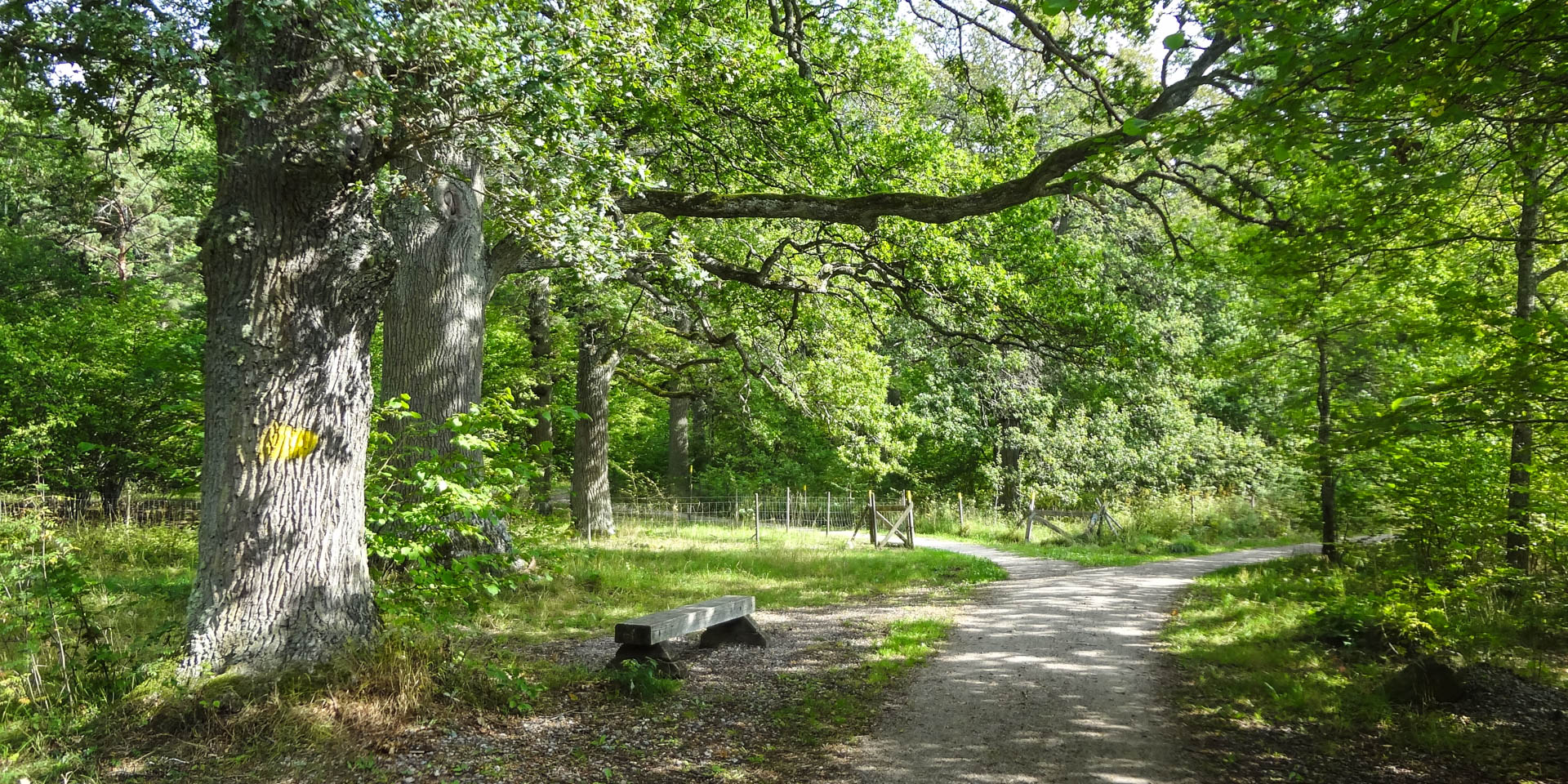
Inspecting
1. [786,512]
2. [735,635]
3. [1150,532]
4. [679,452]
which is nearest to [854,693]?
[735,635]

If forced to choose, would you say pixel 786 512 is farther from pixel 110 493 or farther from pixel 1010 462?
pixel 110 493

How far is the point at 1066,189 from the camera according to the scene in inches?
275

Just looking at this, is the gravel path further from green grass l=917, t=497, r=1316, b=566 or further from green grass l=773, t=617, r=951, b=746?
green grass l=917, t=497, r=1316, b=566

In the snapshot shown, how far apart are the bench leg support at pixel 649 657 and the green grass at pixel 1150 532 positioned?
12797 mm

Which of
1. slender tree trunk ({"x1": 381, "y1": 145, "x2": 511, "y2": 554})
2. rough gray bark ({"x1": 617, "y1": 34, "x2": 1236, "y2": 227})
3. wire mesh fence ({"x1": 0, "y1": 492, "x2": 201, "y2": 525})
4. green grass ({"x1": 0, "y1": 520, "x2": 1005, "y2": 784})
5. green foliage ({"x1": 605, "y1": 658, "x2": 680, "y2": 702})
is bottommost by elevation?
green foliage ({"x1": 605, "y1": 658, "x2": 680, "y2": 702})

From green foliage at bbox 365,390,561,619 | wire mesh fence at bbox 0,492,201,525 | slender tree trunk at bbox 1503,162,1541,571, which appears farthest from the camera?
wire mesh fence at bbox 0,492,201,525

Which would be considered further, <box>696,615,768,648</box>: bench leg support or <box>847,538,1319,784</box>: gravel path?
<box>696,615,768,648</box>: bench leg support

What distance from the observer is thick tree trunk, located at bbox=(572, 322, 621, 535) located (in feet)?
54.4

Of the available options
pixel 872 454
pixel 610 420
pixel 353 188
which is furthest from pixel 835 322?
pixel 610 420

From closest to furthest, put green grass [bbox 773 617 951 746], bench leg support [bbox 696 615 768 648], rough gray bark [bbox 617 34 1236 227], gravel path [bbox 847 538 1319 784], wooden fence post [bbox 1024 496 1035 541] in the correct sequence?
gravel path [bbox 847 538 1319 784], green grass [bbox 773 617 951 746], rough gray bark [bbox 617 34 1236 227], bench leg support [bbox 696 615 768 648], wooden fence post [bbox 1024 496 1035 541]

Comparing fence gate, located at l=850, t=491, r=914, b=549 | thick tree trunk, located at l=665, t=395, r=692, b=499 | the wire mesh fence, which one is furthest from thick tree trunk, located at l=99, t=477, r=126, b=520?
thick tree trunk, located at l=665, t=395, r=692, b=499

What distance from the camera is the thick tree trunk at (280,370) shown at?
4.79m

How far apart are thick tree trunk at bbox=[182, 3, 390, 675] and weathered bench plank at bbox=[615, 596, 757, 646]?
181 centimetres

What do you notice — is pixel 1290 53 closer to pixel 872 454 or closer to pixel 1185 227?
pixel 1185 227
